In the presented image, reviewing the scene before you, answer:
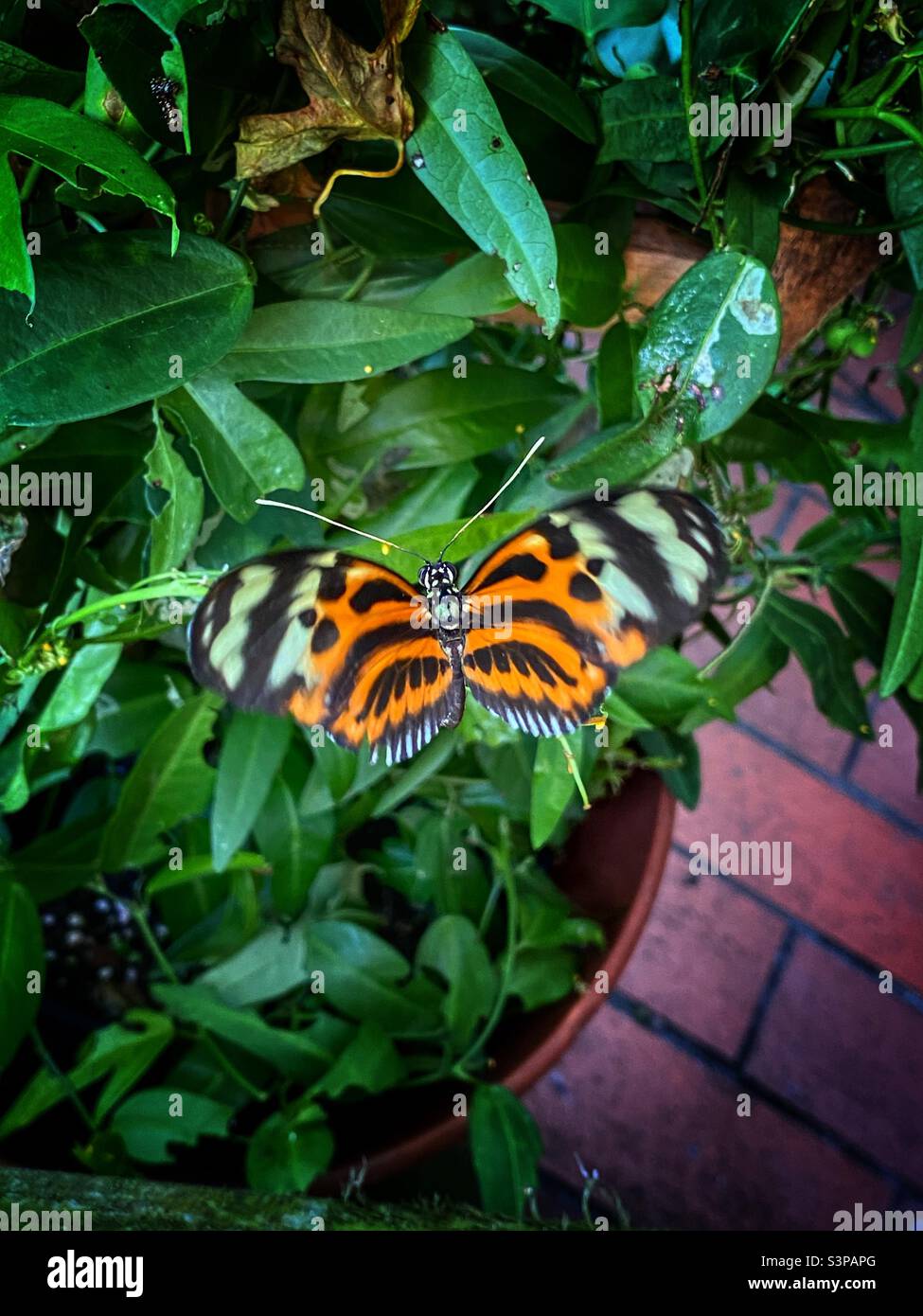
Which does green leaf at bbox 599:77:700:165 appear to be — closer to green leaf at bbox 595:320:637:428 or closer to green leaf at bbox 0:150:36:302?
green leaf at bbox 595:320:637:428

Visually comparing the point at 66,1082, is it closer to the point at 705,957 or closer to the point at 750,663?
the point at 750,663

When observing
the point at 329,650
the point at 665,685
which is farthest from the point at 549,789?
the point at 329,650

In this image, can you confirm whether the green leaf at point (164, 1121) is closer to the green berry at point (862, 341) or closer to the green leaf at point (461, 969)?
the green leaf at point (461, 969)

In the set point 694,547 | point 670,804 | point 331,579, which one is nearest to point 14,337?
point 331,579

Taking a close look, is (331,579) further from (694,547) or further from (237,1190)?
(237,1190)

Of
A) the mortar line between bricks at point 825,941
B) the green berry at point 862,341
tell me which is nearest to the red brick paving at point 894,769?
the mortar line between bricks at point 825,941

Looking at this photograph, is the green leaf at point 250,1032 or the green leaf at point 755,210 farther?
the green leaf at point 250,1032

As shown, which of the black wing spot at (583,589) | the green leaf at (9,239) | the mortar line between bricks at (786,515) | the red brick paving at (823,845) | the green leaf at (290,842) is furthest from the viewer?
the mortar line between bricks at (786,515)
